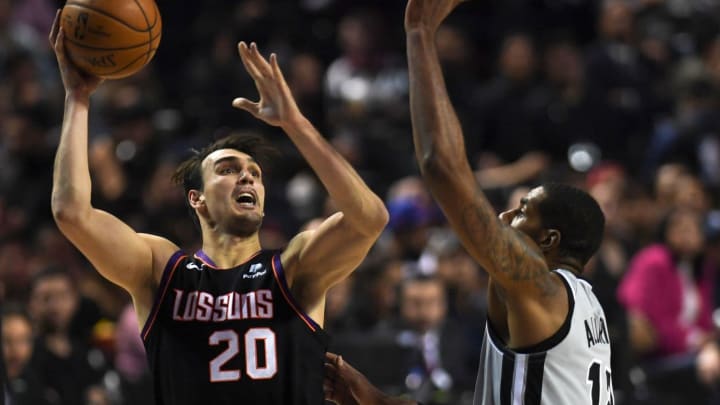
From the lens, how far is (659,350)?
29.2ft

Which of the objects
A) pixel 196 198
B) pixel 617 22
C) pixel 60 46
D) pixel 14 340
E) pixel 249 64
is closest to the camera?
pixel 249 64

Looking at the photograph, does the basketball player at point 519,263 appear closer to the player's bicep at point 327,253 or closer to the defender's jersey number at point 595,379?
the defender's jersey number at point 595,379

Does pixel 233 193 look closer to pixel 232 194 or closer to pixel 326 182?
pixel 232 194

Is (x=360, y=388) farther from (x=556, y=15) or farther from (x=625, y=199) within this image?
(x=556, y=15)

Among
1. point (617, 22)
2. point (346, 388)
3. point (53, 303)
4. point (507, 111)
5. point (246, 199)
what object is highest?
point (617, 22)

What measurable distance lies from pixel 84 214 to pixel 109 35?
27.0 inches

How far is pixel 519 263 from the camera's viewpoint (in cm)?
396

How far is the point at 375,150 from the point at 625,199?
7.59 feet

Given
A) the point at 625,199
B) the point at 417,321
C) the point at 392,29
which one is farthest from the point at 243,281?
the point at 392,29

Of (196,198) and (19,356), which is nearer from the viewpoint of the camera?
(196,198)

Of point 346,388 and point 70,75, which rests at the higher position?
point 70,75

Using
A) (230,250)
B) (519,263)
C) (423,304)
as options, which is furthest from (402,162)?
(519,263)

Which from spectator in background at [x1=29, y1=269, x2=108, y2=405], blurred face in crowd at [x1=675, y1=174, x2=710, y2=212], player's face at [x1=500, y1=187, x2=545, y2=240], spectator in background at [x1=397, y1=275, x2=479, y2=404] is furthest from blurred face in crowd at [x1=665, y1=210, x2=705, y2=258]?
player's face at [x1=500, y1=187, x2=545, y2=240]

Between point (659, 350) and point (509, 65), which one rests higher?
point (509, 65)
